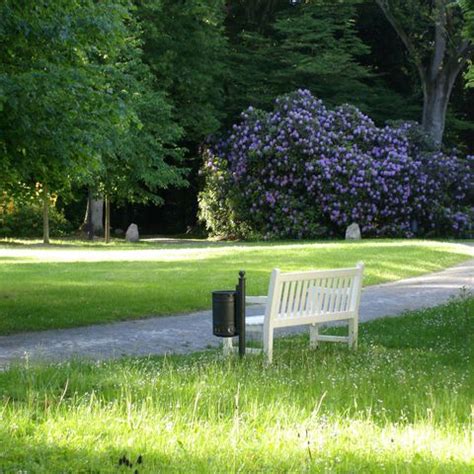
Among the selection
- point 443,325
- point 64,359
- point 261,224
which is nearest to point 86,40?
point 64,359

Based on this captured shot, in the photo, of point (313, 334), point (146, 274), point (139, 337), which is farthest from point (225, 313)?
point (146, 274)

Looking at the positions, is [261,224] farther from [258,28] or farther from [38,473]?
[38,473]

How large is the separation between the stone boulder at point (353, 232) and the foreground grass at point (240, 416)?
2437 centimetres

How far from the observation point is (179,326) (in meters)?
11.4

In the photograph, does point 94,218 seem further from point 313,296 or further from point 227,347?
point 227,347

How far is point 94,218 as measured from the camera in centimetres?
3766

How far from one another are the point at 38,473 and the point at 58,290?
10488 millimetres

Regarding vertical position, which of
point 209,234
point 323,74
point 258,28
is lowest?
point 209,234

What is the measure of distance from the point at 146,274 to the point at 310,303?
9.29 metres

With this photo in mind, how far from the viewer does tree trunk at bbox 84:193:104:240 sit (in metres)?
35.8

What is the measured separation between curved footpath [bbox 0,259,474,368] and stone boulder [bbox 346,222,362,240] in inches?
696

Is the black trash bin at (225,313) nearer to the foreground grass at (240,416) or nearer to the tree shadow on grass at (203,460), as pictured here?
the foreground grass at (240,416)

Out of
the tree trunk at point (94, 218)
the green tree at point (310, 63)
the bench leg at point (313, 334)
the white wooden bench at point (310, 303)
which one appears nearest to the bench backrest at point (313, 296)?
the white wooden bench at point (310, 303)

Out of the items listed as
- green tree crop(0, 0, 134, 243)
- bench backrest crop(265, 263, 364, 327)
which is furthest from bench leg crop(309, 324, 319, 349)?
green tree crop(0, 0, 134, 243)
